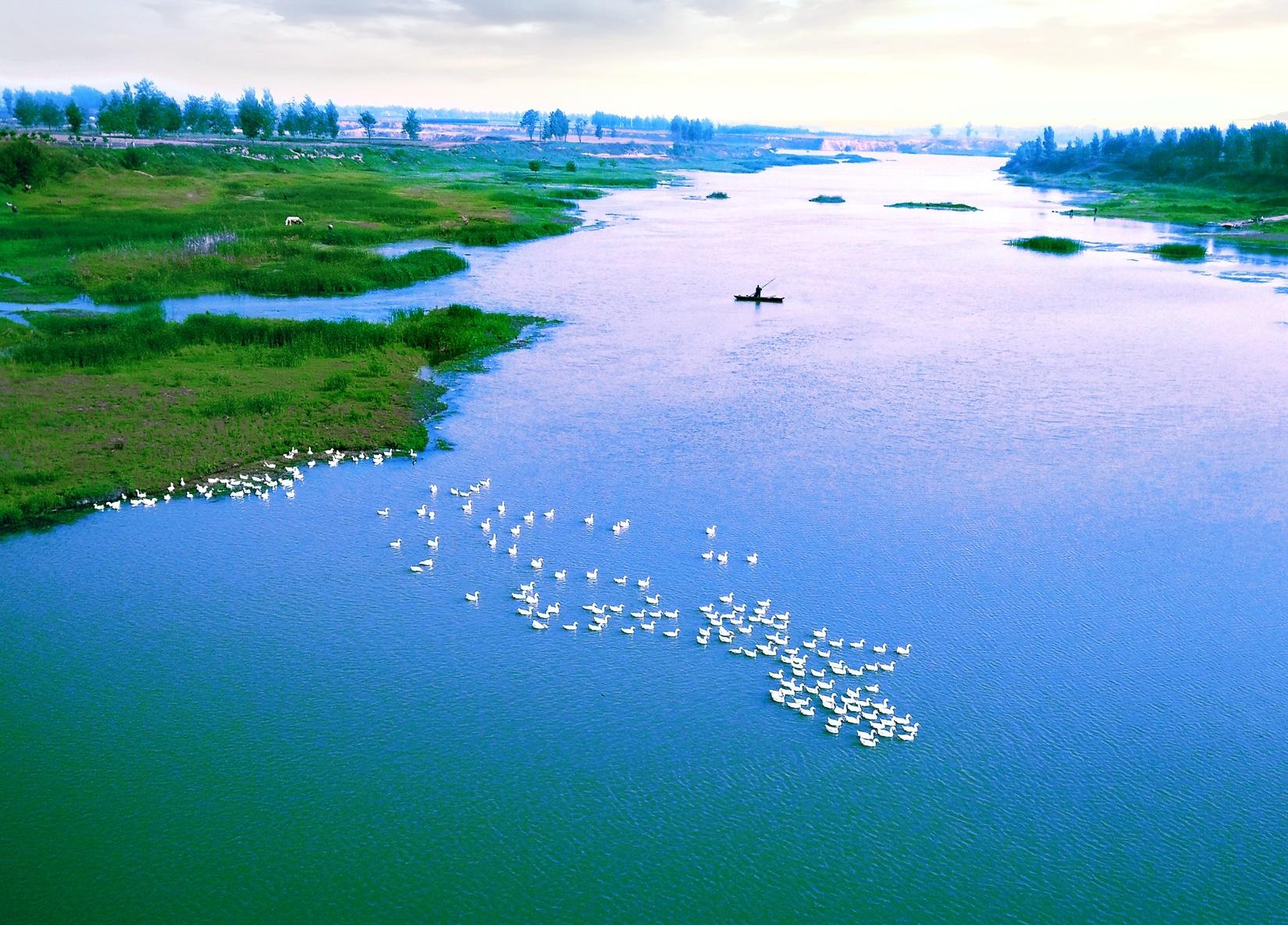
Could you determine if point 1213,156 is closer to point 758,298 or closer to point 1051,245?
point 1051,245

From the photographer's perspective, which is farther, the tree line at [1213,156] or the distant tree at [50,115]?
the distant tree at [50,115]

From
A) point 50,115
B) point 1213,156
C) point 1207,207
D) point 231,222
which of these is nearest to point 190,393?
point 231,222

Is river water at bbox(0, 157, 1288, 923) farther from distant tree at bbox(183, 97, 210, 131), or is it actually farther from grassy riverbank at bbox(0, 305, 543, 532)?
distant tree at bbox(183, 97, 210, 131)

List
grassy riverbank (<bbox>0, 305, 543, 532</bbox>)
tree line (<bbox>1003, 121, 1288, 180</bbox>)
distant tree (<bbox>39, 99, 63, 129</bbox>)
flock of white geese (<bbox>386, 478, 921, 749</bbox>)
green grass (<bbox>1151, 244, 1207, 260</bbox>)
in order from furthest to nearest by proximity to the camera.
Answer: distant tree (<bbox>39, 99, 63, 129</bbox>) → tree line (<bbox>1003, 121, 1288, 180</bbox>) → green grass (<bbox>1151, 244, 1207, 260</bbox>) → grassy riverbank (<bbox>0, 305, 543, 532</bbox>) → flock of white geese (<bbox>386, 478, 921, 749</bbox>)

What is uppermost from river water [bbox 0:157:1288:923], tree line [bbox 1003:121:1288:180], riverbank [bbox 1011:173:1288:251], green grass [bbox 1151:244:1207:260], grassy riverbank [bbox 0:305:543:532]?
tree line [bbox 1003:121:1288:180]

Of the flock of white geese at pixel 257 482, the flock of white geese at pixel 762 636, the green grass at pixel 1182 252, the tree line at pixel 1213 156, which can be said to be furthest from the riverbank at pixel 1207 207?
the flock of white geese at pixel 257 482

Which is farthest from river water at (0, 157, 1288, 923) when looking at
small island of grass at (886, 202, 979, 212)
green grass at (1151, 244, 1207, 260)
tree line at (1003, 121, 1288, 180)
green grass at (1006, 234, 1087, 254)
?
tree line at (1003, 121, 1288, 180)

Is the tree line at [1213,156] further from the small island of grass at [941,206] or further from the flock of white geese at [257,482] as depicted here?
the flock of white geese at [257,482]
